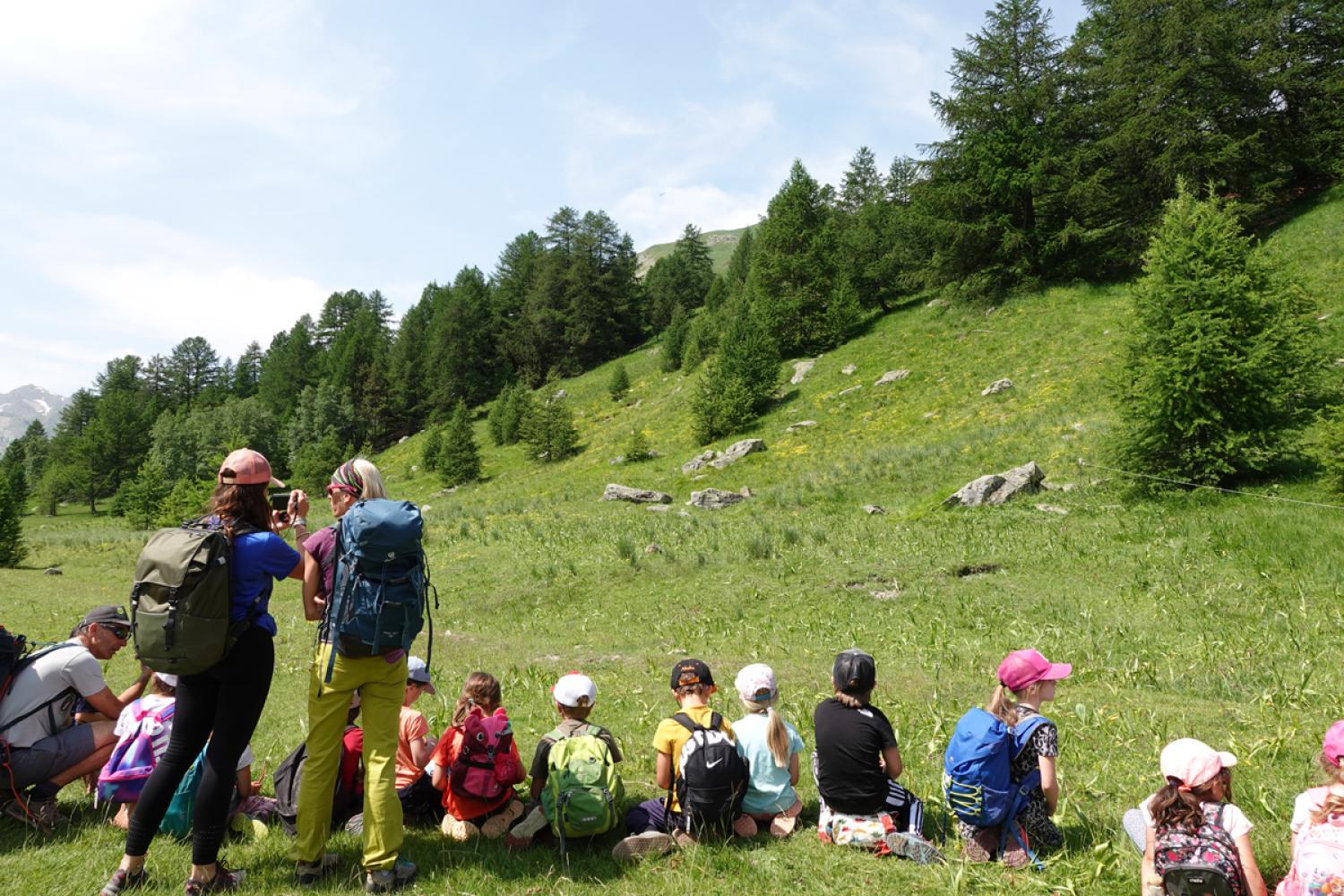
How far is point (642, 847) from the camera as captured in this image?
4.64 m

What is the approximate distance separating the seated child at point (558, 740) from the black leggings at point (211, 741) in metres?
1.75

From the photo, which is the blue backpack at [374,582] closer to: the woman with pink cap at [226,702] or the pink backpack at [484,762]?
the woman with pink cap at [226,702]

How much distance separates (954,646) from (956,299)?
98.1ft

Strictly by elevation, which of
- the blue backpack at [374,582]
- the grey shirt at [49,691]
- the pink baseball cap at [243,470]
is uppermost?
the pink baseball cap at [243,470]

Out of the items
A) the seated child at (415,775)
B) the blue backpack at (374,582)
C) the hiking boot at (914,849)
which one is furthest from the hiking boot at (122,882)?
the hiking boot at (914,849)

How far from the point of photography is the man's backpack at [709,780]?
4.80 metres

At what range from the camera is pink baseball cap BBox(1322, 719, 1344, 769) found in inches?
140

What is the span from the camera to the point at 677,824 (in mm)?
4914

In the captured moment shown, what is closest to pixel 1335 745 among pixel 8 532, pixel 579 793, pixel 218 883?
pixel 579 793

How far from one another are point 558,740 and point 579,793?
39cm

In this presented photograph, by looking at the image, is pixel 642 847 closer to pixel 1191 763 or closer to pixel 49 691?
pixel 1191 763

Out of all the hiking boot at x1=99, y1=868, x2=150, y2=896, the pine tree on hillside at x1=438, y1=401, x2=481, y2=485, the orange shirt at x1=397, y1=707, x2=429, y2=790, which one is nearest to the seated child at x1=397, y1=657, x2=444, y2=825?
the orange shirt at x1=397, y1=707, x2=429, y2=790

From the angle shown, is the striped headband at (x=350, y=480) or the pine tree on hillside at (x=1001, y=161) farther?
the pine tree on hillside at (x=1001, y=161)

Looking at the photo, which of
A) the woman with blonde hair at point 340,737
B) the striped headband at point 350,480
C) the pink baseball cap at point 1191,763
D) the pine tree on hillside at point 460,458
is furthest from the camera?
the pine tree on hillside at point 460,458
